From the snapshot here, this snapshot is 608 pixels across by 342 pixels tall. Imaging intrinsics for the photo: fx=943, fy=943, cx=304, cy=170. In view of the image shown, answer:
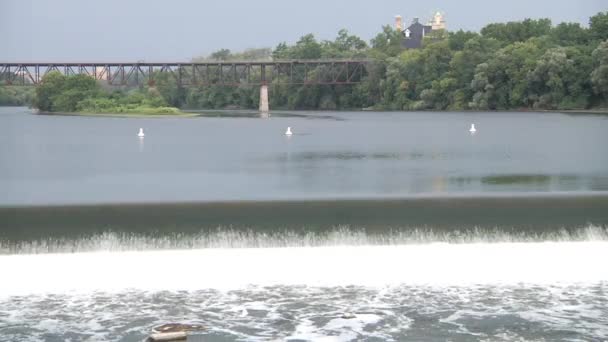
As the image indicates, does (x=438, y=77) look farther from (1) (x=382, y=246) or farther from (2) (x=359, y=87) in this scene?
(1) (x=382, y=246)

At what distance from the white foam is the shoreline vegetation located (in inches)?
3010

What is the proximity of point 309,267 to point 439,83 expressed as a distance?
98.5 meters

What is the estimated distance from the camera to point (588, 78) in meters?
94.6

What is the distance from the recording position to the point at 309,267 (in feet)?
60.8

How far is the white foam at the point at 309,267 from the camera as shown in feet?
57.3

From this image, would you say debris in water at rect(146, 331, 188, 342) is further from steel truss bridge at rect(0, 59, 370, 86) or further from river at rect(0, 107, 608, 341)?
steel truss bridge at rect(0, 59, 370, 86)

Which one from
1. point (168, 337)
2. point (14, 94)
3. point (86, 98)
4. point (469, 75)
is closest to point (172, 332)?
point (168, 337)

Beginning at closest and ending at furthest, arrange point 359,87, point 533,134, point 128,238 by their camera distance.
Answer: point 128,238 < point 533,134 < point 359,87

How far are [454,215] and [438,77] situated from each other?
322 ft

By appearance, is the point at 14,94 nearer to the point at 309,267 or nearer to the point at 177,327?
the point at 309,267

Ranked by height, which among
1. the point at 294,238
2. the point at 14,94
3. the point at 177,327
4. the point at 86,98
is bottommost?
the point at 14,94

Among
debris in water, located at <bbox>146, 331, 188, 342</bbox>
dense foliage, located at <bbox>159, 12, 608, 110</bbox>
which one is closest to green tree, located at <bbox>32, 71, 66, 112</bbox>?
dense foliage, located at <bbox>159, 12, 608, 110</bbox>

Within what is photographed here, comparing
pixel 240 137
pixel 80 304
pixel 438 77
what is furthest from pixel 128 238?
pixel 438 77

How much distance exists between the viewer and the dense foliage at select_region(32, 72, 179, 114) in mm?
115812
